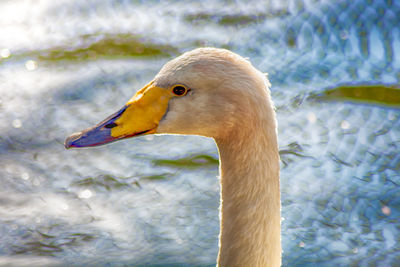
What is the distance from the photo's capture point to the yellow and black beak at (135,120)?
310 cm

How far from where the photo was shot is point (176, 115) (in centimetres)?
312

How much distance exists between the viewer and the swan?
297 cm

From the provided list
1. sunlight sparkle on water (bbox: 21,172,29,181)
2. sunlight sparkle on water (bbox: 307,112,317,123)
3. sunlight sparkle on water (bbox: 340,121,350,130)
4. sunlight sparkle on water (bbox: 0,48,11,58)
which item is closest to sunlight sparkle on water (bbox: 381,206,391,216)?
sunlight sparkle on water (bbox: 340,121,350,130)

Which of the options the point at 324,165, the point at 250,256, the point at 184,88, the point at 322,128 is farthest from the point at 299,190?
the point at 184,88

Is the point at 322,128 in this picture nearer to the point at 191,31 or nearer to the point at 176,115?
the point at 191,31

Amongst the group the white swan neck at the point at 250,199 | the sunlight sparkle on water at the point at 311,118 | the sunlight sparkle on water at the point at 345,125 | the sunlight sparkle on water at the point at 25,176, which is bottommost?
the white swan neck at the point at 250,199

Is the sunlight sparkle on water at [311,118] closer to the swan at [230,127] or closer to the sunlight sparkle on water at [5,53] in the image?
the swan at [230,127]

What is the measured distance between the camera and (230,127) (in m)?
3.05

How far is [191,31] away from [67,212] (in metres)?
2.89

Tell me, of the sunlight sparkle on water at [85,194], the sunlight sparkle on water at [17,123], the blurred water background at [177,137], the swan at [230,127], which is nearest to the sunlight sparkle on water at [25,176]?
the blurred water background at [177,137]

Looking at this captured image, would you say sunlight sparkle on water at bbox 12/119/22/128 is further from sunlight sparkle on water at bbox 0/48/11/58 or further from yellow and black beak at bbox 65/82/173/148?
yellow and black beak at bbox 65/82/173/148

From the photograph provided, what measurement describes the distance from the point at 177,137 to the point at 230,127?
295 cm

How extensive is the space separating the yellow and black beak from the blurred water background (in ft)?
5.66

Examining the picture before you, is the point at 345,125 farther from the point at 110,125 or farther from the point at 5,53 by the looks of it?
the point at 5,53
